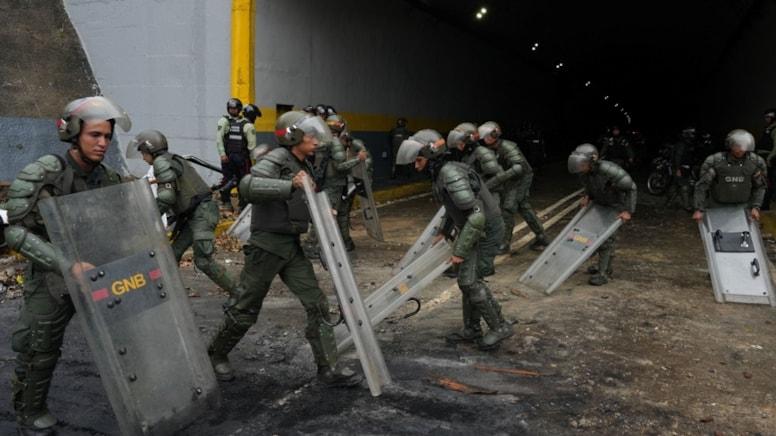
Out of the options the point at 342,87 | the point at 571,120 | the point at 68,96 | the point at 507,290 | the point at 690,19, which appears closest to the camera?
the point at 507,290

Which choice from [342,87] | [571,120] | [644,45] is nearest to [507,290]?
[342,87]

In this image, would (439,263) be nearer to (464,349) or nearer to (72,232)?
(464,349)

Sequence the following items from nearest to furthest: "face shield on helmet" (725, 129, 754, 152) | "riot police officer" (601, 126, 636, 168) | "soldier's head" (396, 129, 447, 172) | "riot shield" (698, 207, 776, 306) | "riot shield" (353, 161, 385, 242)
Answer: "soldier's head" (396, 129, 447, 172) < "riot shield" (698, 207, 776, 306) < "face shield on helmet" (725, 129, 754, 152) < "riot shield" (353, 161, 385, 242) < "riot police officer" (601, 126, 636, 168)

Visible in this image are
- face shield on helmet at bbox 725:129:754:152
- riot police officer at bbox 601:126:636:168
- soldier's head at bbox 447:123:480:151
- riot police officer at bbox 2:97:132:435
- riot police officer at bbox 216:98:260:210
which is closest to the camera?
riot police officer at bbox 2:97:132:435

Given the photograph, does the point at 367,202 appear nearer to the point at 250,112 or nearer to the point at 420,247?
the point at 420,247

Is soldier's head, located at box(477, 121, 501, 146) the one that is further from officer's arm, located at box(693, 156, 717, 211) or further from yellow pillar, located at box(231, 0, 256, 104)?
yellow pillar, located at box(231, 0, 256, 104)

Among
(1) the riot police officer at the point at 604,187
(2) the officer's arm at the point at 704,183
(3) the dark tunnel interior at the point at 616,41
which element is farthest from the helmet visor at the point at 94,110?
(3) the dark tunnel interior at the point at 616,41

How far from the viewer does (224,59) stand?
10891 millimetres

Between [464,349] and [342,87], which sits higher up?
[342,87]

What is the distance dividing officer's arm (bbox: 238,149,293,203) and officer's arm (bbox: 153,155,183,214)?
1649 mm

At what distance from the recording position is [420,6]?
56.4 ft

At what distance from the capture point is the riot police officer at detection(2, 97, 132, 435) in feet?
10.0

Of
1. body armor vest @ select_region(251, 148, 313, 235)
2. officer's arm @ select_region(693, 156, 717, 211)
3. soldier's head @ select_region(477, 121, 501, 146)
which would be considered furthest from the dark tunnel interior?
body armor vest @ select_region(251, 148, 313, 235)

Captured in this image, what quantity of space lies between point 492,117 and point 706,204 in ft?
63.2
